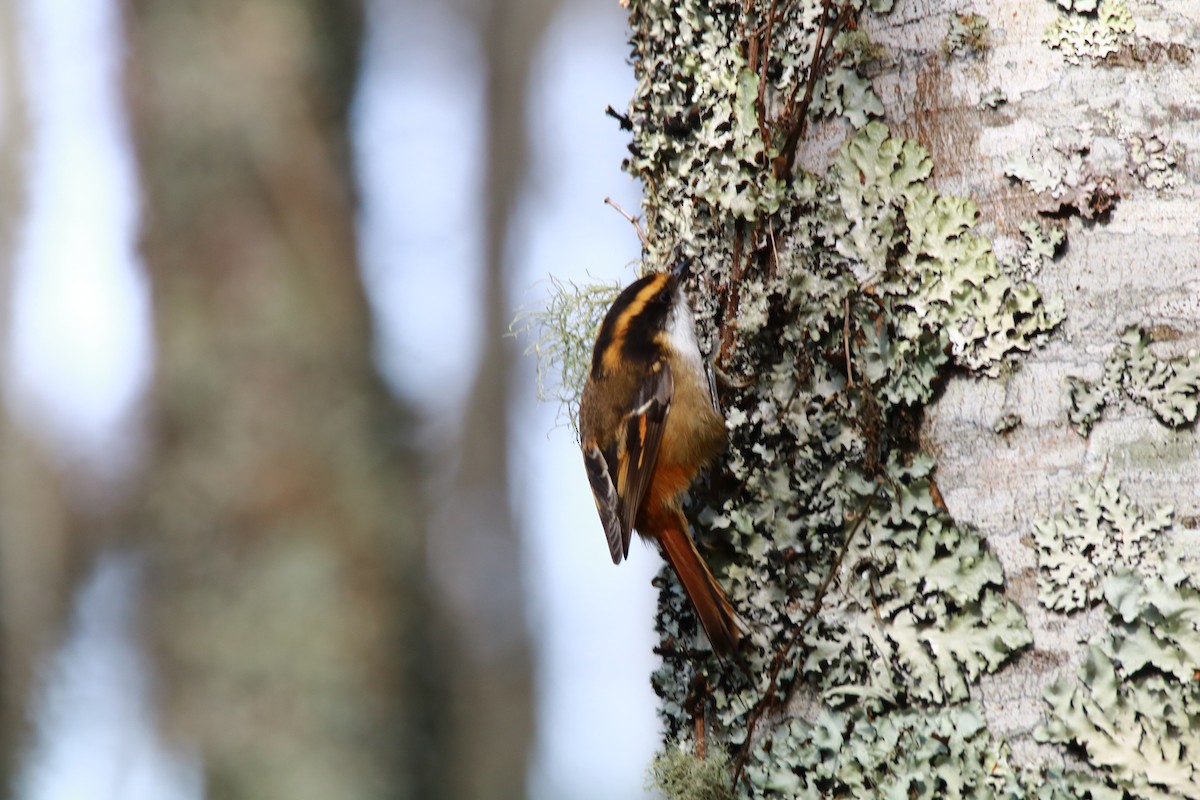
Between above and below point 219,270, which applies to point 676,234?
below

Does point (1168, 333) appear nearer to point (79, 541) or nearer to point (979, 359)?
point (979, 359)

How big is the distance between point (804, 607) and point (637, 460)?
40.1 inches

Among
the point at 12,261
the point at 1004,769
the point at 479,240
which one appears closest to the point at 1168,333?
the point at 1004,769

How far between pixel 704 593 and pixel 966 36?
1.49 m

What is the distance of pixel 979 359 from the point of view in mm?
2199

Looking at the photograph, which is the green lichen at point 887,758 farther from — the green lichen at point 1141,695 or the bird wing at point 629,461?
the bird wing at point 629,461

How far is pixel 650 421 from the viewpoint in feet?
11.0

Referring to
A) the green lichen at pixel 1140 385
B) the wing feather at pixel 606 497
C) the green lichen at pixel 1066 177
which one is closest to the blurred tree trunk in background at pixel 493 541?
the wing feather at pixel 606 497

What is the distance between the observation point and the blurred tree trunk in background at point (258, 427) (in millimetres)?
4887

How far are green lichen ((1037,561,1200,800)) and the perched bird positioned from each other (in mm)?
915

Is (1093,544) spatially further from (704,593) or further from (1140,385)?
(704,593)

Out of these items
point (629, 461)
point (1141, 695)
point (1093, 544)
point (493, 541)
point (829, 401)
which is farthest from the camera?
point (493, 541)

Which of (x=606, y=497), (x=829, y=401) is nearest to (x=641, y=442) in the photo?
(x=606, y=497)

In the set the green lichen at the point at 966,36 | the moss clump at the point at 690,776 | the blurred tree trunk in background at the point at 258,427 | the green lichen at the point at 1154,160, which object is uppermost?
the blurred tree trunk in background at the point at 258,427
